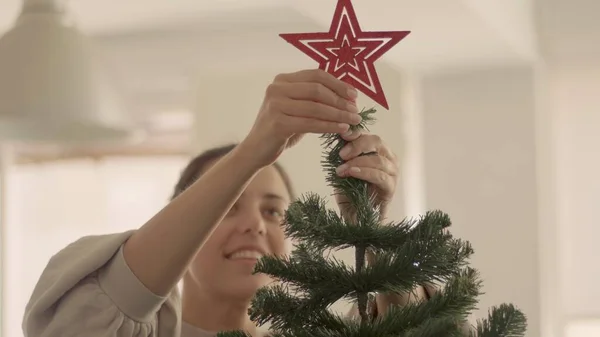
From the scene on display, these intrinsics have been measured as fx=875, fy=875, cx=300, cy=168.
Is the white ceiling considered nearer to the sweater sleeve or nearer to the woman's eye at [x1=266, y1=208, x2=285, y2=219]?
the woman's eye at [x1=266, y1=208, x2=285, y2=219]

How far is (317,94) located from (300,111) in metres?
0.02

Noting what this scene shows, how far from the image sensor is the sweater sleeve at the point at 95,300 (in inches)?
32.3

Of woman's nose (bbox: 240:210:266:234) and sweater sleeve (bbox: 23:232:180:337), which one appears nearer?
sweater sleeve (bbox: 23:232:180:337)

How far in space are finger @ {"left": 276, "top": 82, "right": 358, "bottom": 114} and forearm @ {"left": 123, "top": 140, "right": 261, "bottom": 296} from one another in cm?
8

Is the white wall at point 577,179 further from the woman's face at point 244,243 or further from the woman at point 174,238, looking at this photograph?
the woman at point 174,238

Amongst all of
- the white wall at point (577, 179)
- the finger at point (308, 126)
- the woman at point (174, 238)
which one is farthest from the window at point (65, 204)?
the finger at point (308, 126)

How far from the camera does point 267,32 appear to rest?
2611 mm

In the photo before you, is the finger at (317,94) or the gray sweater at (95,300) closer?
the finger at (317,94)

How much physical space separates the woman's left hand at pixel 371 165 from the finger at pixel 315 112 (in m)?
0.01

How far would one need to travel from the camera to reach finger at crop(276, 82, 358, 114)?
0.70m

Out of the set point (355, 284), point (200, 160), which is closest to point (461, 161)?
point (200, 160)

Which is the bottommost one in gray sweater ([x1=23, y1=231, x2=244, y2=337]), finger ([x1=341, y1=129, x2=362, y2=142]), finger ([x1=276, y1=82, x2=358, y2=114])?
gray sweater ([x1=23, y1=231, x2=244, y2=337])

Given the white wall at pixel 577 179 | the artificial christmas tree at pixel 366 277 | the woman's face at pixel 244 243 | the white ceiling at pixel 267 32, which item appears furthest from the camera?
the white wall at pixel 577 179

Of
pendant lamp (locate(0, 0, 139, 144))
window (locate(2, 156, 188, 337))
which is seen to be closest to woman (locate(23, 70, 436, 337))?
pendant lamp (locate(0, 0, 139, 144))
